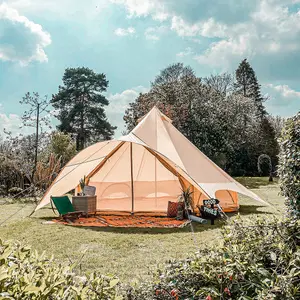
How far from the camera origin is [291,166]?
2574 mm

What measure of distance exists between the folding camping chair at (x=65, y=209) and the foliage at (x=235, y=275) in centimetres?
455

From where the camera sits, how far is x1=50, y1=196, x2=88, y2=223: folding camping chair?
5945mm

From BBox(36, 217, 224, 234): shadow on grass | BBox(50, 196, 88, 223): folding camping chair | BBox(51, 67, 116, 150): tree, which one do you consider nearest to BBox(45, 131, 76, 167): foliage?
BBox(50, 196, 88, 223): folding camping chair

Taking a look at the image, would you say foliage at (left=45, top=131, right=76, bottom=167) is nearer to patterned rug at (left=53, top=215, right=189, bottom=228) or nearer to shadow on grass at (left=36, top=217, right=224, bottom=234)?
patterned rug at (left=53, top=215, right=189, bottom=228)

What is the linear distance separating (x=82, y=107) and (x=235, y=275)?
2120 cm

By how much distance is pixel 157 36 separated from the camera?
561cm

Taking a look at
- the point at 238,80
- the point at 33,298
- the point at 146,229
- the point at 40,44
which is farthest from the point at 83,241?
the point at 238,80

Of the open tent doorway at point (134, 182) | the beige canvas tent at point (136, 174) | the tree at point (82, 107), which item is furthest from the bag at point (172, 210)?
the tree at point (82, 107)

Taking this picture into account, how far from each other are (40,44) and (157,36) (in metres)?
3.08

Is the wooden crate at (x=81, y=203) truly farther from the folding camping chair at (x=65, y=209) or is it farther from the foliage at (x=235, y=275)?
the foliage at (x=235, y=275)

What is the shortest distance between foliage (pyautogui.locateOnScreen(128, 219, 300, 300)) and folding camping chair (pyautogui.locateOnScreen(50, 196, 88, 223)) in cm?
455

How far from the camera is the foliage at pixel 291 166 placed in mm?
2533

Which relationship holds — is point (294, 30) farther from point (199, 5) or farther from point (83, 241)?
point (83, 241)

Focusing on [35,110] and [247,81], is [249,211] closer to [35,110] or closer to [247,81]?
[35,110]
